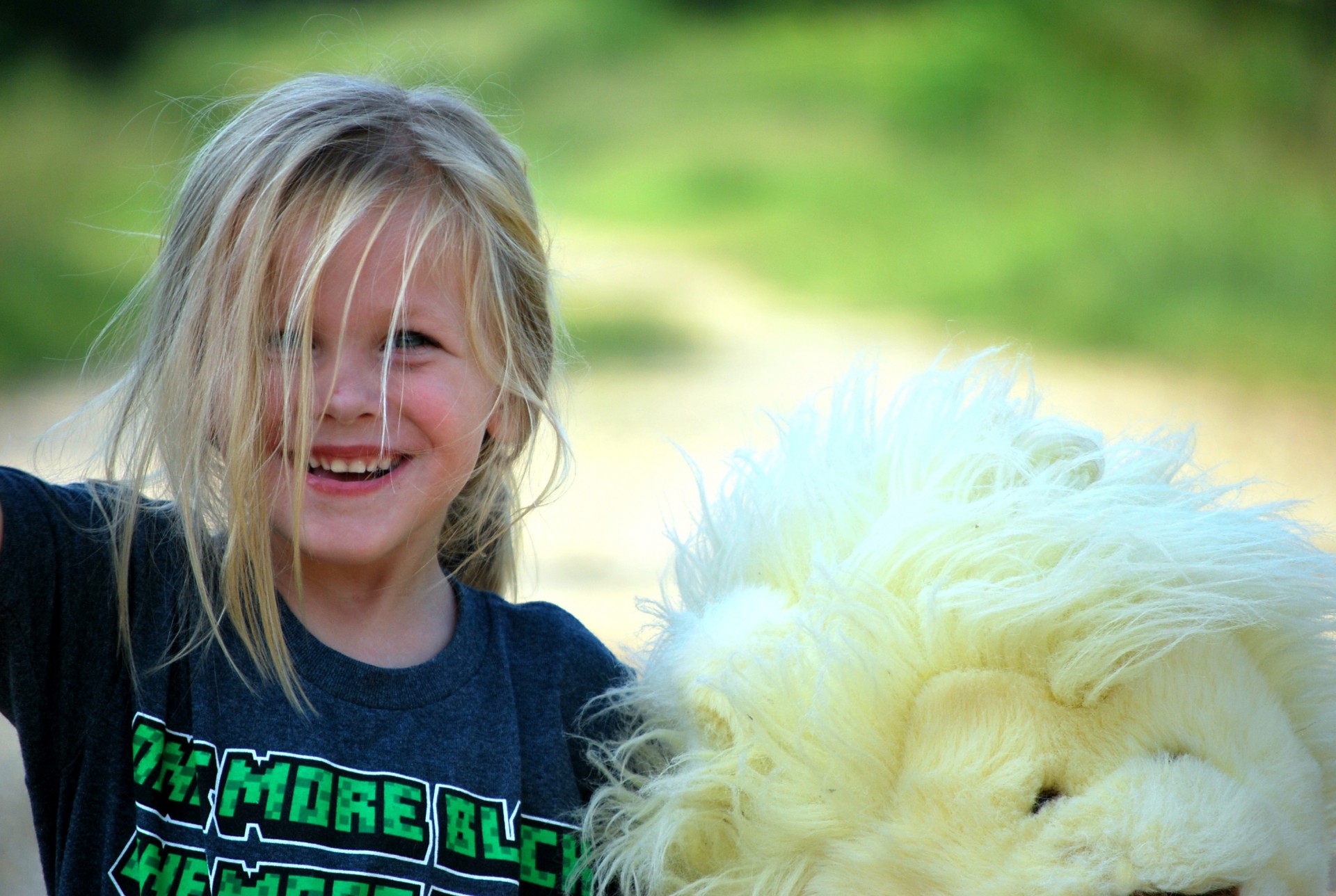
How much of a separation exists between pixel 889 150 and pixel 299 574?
13.6ft

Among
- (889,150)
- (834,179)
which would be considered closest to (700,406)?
(834,179)

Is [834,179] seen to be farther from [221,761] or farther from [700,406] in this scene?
[221,761]

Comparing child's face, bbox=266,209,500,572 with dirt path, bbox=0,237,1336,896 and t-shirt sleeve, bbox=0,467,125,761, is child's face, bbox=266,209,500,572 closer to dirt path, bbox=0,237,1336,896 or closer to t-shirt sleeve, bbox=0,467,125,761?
t-shirt sleeve, bbox=0,467,125,761

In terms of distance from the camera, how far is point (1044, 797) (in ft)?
2.04

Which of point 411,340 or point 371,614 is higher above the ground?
point 411,340

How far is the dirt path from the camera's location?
2.56 m

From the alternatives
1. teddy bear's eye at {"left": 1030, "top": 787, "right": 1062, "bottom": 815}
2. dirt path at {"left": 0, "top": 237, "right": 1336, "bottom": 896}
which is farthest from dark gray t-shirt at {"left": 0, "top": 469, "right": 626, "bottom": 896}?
dirt path at {"left": 0, "top": 237, "right": 1336, "bottom": 896}

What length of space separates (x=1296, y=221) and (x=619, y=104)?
2.42m

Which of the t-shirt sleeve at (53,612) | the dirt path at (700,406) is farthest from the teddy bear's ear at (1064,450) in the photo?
the dirt path at (700,406)

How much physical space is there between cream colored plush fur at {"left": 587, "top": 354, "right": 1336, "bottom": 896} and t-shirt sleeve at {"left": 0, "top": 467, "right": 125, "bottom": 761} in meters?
0.33

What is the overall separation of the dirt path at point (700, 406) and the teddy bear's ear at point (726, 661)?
50.9 inches

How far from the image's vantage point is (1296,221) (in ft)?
13.8

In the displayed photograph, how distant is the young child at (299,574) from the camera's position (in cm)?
74

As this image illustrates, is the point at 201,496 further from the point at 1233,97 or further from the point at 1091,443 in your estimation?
the point at 1233,97
